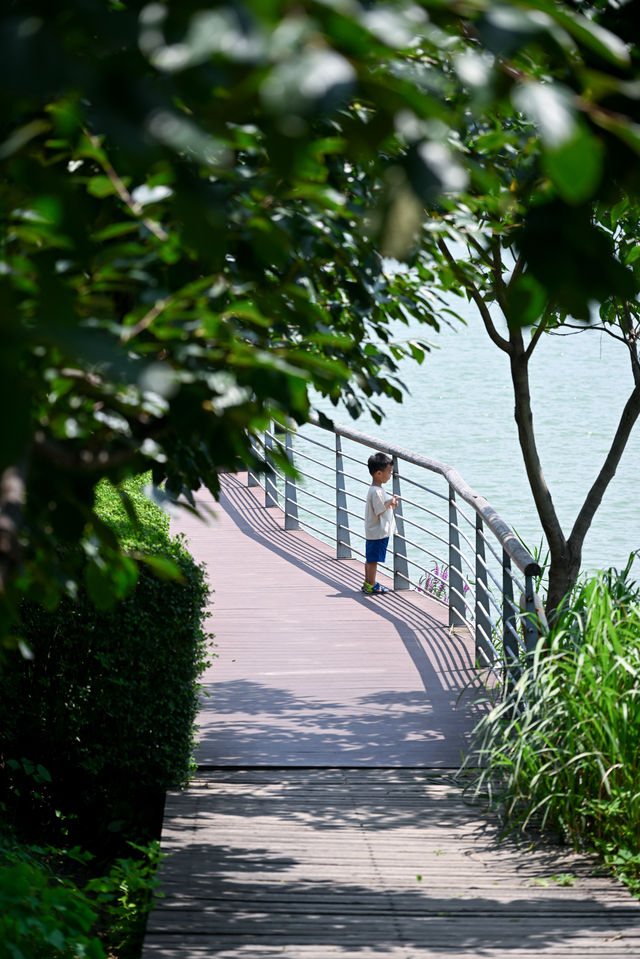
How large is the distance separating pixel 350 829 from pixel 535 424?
24.1 meters

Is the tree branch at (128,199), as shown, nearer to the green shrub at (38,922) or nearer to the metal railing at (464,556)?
the metal railing at (464,556)

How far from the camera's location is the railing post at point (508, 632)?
545 cm

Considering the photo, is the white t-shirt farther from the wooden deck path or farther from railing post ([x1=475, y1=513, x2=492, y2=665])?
railing post ([x1=475, y1=513, x2=492, y2=665])

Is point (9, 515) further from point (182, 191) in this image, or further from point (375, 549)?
point (375, 549)

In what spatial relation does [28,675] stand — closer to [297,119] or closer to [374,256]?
[374,256]

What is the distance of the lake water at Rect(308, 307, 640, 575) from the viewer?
64.4ft

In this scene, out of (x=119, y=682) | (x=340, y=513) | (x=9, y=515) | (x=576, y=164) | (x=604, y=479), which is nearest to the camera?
(x=576, y=164)

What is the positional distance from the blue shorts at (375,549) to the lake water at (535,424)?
6.28 m

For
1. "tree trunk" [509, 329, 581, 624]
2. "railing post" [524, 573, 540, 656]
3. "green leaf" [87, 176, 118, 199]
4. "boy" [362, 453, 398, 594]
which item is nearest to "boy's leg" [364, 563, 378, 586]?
"boy" [362, 453, 398, 594]

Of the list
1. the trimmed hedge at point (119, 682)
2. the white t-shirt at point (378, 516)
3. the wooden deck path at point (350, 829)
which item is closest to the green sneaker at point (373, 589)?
the white t-shirt at point (378, 516)

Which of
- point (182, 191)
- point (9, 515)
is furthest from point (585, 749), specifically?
point (182, 191)

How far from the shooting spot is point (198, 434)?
1803 mm

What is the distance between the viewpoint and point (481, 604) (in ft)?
23.0

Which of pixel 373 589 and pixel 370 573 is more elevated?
pixel 370 573
